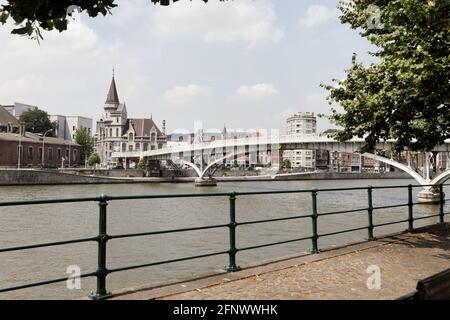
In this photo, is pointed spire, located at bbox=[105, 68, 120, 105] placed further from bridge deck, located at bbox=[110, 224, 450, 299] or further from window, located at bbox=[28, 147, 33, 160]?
bridge deck, located at bbox=[110, 224, 450, 299]

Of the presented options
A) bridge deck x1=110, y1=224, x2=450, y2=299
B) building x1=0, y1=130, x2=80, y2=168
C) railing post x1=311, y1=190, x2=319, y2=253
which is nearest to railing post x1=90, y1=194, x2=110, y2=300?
bridge deck x1=110, y1=224, x2=450, y2=299

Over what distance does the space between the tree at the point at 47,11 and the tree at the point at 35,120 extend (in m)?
104

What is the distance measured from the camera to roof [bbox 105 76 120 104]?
126m

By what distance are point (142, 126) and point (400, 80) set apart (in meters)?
115

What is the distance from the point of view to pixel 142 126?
119438 mm

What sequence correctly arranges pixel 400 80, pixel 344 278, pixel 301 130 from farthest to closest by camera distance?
pixel 301 130 → pixel 400 80 → pixel 344 278

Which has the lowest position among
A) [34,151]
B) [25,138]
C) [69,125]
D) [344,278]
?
[344,278]

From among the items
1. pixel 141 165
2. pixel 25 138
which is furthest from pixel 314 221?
pixel 25 138

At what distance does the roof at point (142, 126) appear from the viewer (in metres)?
119

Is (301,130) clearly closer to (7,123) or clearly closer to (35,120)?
(35,120)

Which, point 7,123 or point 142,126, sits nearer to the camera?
point 7,123

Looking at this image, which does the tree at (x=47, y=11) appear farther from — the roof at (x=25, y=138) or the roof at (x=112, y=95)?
the roof at (x=112, y=95)

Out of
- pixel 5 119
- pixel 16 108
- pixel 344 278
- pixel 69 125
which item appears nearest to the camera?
pixel 344 278
